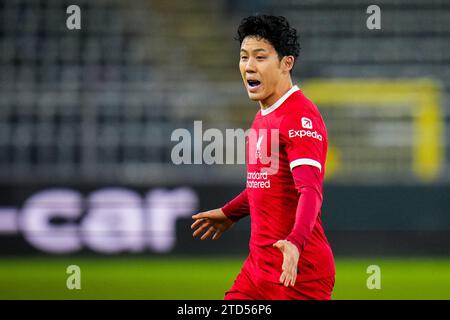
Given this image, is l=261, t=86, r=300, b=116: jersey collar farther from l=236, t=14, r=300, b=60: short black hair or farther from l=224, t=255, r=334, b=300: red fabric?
l=224, t=255, r=334, b=300: red fabric

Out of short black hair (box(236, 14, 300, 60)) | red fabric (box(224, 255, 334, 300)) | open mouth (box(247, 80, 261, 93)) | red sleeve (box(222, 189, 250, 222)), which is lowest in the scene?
red fabric (box(224, 255, 334, 300))

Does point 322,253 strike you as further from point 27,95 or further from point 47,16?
point 47,16

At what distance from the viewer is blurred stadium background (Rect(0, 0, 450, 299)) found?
10398mm

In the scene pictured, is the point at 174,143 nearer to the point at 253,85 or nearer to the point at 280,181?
the point at 253,85

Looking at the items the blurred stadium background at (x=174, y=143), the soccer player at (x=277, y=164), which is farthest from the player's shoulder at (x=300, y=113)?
the blurred stadium background at (x=174, y=143)

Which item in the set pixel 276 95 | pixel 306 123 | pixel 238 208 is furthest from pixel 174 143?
pixel 306 123

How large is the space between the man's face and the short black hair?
0.07ft

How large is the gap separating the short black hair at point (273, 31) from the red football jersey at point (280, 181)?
20cm

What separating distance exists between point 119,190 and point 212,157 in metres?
1.23

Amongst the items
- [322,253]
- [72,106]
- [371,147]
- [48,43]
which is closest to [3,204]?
[72,106]

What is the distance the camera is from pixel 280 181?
432cm

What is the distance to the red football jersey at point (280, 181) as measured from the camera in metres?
4.21

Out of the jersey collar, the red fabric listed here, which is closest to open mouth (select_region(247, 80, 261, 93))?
the jersey collar

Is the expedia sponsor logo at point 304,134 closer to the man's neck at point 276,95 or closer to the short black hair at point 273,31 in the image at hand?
the man's neck at point 276,95
